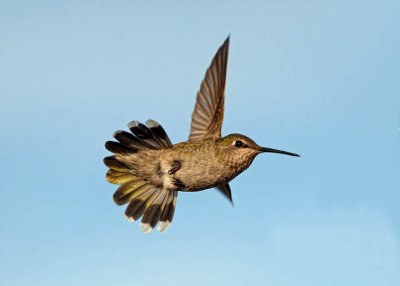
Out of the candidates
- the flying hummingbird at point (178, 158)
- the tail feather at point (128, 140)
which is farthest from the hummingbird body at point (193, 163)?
the tail feather at point (128, 140)

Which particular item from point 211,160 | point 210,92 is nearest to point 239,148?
point 211,160

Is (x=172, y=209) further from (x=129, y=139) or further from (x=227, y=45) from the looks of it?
(x=227, y=45)

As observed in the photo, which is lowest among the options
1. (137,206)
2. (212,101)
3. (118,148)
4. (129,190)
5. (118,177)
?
(137,206)

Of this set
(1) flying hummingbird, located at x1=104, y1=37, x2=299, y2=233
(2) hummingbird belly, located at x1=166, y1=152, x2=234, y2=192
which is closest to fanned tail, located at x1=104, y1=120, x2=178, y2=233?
(1) flying hummingbird, located at x1=104, y1=37, x2=299, y2=233

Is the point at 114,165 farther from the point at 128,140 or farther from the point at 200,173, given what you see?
the point at 200,173

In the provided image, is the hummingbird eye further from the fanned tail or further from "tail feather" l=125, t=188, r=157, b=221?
"tail feather" l=125, t=188, r=157, b=221

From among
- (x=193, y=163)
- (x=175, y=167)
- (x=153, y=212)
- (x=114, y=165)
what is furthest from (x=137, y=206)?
(x=193, y=163)

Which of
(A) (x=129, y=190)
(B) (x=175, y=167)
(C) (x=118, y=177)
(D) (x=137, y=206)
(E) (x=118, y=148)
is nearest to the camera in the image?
(B) (x=175, y=167)

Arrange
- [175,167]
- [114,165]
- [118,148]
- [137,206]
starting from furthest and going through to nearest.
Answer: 1. [137,206]
2. [114,165]
3. [118,148]
4. [175,167]
